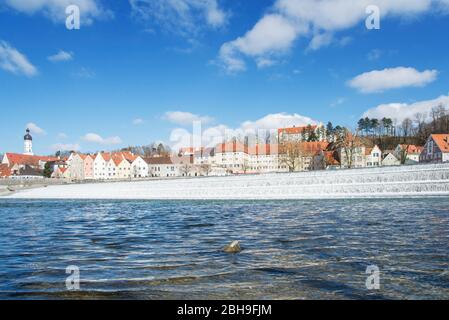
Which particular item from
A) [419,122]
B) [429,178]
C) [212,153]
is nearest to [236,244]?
[429,178]

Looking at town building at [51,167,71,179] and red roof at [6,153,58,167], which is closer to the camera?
town building at [51,167,71,179]

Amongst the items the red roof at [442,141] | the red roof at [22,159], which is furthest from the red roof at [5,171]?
the red roof at [442,141]

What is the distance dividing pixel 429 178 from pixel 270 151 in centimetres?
10138

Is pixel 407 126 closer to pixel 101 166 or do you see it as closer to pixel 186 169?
pixel 186 169

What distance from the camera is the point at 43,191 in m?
70.6

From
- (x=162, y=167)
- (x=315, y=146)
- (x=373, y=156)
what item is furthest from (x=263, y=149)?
(x=373, y=156)

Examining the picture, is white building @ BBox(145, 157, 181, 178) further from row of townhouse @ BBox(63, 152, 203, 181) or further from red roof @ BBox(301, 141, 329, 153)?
red roof @ BBox(301, 141, 329, 153)

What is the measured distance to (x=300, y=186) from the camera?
1763 inches

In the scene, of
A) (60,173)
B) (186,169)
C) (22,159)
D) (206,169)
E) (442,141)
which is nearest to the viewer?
(442,141)

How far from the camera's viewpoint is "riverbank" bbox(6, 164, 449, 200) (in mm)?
36938

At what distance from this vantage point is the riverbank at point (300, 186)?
36.9 metres

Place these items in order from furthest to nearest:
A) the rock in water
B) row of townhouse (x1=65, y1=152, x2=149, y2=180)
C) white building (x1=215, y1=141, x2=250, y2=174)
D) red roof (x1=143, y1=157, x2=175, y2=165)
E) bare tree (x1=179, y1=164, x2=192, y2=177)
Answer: white building (x1=215, y1=141, x2=250, y2=174), red roof (x1=143, y1=157, x2=175, y2=165), row of townhouse (x1=65, y1=152, x2=149, y2=180), bare tree (x1=179, y1=164, x2=192, y2=177), the rock in water

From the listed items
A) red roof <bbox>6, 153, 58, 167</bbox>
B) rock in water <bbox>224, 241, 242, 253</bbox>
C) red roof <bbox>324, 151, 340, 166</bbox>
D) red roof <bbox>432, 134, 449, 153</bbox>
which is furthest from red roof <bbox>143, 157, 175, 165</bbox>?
rock in water <bbox>224, 241, 242, 253</bbox>
